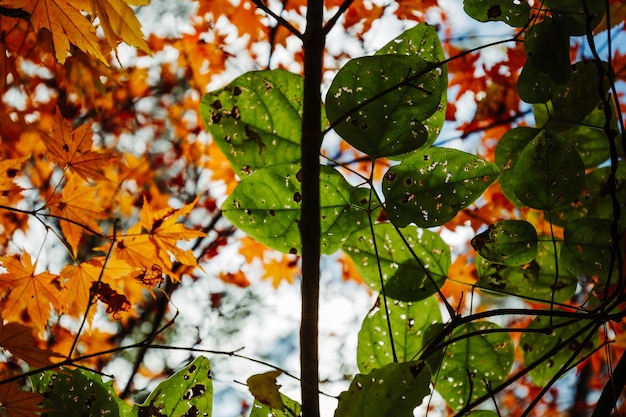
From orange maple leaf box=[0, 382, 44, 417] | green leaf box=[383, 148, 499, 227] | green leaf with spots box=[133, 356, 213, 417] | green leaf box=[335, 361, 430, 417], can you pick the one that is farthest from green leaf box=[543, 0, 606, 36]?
orange maple leaf box=[0, 382, 44, 417]

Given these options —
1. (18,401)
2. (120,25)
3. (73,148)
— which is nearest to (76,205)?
(73,148)

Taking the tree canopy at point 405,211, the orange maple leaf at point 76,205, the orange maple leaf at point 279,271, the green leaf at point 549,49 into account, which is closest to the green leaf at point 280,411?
the tree canopy at point 405,211

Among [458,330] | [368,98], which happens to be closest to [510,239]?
[458,330]

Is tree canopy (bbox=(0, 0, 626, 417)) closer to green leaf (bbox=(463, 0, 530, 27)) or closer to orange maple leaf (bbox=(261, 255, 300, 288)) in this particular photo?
green leaf (bbox=(463, 0, 530, 27))

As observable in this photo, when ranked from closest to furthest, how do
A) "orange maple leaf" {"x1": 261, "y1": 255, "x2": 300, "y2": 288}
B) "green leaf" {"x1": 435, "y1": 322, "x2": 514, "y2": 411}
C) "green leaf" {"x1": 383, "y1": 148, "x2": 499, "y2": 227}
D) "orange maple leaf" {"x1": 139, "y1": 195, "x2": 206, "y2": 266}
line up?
"green leaf" {"x1": 383, "y1": 148, "x2": 499, "y2": 227} < "green leaf" {"x1": 435, "y1": 322, "x2": 514, "y2": 411} < "orange maple leaf" {"x1": 139, "y1": 195, "x2": 206, "y2": 266} < "orange maple leaf" {"x1": 261, "y1": 255, "x2": 300, "y2": 288}

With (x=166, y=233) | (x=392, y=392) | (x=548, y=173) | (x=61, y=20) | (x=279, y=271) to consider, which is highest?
(x=279, y=271)

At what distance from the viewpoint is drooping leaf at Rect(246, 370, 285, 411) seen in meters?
0.46

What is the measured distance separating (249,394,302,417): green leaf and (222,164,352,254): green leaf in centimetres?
16

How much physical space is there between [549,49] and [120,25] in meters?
0.76

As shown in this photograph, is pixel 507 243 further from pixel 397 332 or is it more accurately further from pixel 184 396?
pixel 184 396

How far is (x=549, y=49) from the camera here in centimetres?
56

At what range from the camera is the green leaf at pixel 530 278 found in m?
0.66

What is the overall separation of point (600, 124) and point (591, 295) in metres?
0.26

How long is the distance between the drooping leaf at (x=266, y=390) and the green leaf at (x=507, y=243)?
10.7 inches
